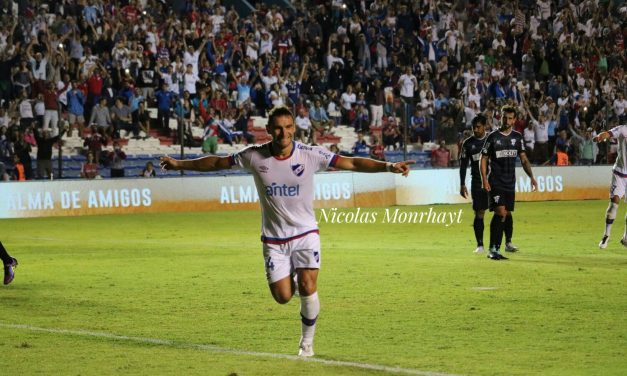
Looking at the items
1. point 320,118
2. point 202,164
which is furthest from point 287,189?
point 320,118

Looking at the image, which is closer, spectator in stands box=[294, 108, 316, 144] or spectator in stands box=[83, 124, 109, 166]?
spectator in stands box=[83, 124, 109, 166]

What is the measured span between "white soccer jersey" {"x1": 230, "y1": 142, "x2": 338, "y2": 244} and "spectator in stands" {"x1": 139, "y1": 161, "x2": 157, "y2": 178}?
20061 mm

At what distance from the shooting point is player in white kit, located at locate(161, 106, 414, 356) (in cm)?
930

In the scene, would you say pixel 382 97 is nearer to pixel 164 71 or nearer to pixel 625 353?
pixel 164 71

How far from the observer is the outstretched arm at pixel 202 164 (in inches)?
377

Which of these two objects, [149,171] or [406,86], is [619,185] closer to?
[149,171]

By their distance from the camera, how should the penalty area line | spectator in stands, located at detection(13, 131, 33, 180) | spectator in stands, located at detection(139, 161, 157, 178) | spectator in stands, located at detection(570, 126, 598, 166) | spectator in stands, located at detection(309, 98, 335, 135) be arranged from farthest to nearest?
spectator in stands, located at detection(570, 126, 598, 166) → spectator in stands, located at detection(309, 98, 335, 135) → spectator in stands, located at detection(139, 161, 157, 178) → spectator in stands, located at detection(13, 131, 33, 180) → the penalty area line

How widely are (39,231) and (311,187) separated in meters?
16.0

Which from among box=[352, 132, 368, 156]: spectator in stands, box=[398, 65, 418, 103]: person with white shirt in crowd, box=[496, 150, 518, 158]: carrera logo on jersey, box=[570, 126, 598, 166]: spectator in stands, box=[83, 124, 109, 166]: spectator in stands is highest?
box=[398, 65, 418, 103]: person with white shirt in crowd

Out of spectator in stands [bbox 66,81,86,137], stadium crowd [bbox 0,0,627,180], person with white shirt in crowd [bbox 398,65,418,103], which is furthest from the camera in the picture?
person with white shirt in crowd [bbox 398,65,418,103]

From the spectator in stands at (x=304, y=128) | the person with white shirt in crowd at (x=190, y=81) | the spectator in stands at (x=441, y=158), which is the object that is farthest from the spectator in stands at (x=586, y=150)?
the person with white shirt in crowd at (x=190, y=81)

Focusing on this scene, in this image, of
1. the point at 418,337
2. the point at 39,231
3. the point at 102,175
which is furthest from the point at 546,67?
the point at 418,337

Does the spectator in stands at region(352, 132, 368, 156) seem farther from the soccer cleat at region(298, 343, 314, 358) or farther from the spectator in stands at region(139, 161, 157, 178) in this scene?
the soccer cleat at region(298, 343, 314, 358)

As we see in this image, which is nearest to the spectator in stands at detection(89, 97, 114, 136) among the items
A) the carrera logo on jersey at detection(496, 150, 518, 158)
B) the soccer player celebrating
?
the carrera logo on jersey at detection(496, 150, 518, 158)
